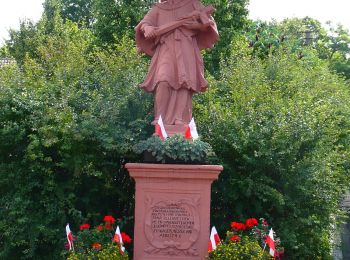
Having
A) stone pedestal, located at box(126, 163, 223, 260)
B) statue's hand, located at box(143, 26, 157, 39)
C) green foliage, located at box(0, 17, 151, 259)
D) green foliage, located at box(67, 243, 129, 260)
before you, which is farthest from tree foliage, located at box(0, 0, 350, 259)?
green foliage, located at box(67, 243, 129, 260)

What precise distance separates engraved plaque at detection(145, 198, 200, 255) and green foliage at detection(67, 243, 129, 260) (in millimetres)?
484

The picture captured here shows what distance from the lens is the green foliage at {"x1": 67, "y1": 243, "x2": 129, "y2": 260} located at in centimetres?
781

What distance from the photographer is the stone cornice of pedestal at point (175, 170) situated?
8.25m

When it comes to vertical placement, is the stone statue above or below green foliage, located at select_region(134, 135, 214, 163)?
above

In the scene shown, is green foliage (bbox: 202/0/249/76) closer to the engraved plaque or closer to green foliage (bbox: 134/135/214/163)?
green foliage (bbox: 134/135/214/163)

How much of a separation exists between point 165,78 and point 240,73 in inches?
153

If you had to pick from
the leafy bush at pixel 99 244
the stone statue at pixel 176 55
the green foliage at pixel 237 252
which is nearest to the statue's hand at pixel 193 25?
the stone statue at pixel 176 55

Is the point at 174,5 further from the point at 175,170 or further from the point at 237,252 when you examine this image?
the point at 237,252

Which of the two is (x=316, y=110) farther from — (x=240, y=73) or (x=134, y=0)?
(x=134, y=0)

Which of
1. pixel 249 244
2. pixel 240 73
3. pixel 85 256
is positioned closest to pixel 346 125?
pixel 240 73

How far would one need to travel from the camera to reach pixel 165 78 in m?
8.91

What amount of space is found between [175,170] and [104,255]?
1.40 metres

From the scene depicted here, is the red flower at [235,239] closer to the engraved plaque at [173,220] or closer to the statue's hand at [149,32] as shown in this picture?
the engraved plaque at [173,220]

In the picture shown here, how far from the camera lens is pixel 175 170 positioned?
325 inches
